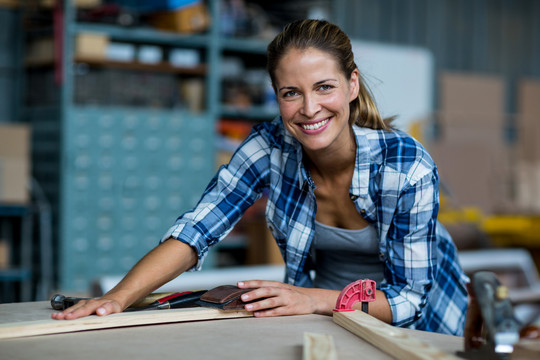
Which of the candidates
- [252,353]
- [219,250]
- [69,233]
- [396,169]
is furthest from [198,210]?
[219,250]

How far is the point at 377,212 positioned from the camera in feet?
5.33

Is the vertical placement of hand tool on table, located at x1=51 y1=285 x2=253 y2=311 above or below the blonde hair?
below

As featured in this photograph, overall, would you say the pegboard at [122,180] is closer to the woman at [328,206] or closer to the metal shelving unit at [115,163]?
the metal shelving unit at [115,163]

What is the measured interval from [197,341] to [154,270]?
0.39 m

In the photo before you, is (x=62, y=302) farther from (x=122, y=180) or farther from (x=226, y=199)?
(x=122, y=180)

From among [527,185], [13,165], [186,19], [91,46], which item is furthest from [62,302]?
[527,185]

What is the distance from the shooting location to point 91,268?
4531 mm

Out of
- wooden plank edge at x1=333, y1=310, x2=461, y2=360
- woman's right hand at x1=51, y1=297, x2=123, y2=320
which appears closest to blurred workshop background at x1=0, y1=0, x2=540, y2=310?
wooden plank edge at x1=333, y1=310, x2=461, y2=360

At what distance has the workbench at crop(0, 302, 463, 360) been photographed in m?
1.06

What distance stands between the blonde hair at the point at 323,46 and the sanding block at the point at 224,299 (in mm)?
512

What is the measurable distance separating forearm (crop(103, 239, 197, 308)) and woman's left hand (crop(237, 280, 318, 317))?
20 centimetres

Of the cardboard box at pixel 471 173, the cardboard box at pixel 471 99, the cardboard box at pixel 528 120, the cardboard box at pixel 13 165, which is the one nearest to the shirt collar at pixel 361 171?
the cardboard box at pixel 13 165

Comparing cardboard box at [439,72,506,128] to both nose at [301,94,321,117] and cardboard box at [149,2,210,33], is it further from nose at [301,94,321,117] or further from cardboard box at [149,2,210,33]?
nose at [301,94,321,117]

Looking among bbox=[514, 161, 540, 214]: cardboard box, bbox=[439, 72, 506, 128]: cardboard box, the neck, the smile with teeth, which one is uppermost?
bbox=[439, 72, 506, 128]: cardboard box
